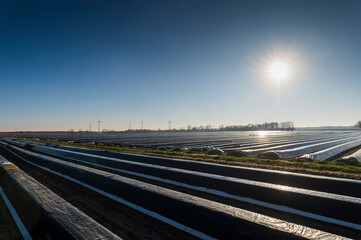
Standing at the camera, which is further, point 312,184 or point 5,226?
point 312,184

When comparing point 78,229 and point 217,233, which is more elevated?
point 78,229

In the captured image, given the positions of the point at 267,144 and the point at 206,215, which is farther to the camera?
the point at 267,144

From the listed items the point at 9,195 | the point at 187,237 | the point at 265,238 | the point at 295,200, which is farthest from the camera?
the point at 9,195

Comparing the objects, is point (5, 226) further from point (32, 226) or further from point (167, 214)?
point (167, 214)

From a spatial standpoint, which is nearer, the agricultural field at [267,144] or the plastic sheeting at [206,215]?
the plastic sheeting at [206,215]

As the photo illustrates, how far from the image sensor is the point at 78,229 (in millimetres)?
3807

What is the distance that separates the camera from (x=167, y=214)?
209 inches

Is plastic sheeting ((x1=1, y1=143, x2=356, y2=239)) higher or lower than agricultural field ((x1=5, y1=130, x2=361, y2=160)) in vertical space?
higher

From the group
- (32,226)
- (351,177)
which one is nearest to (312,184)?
(351,177)

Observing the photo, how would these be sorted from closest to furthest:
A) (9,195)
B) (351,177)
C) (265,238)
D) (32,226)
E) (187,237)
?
(265,238) < (187,237) < (32,226) < (9,195) < (351,177)

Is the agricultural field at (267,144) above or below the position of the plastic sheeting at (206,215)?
below

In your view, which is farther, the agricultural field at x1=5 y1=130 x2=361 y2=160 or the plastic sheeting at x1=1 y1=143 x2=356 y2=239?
the agricultural field at x1=5 y1=130 x2=361 y2=160

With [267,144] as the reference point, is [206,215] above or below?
above

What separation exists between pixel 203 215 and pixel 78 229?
2580mm
